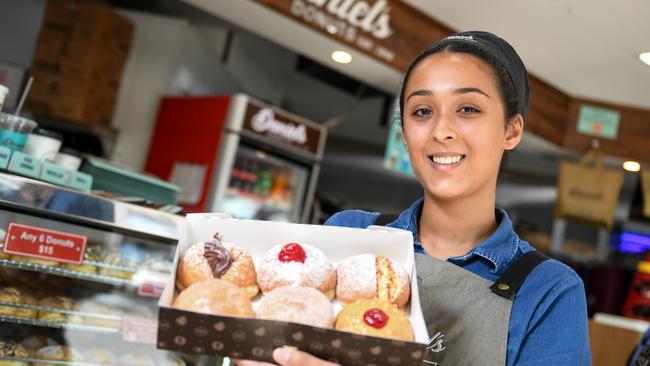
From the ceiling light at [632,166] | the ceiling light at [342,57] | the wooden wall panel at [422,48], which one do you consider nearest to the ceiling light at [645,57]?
the wooden wall panel at [422,48]

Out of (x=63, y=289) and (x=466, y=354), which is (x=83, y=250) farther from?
(x=466, y=354)

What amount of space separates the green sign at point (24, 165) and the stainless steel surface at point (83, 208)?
126mm

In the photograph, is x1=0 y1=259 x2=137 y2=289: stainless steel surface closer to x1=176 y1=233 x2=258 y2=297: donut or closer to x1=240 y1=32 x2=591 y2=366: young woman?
x1=176 y1=233 x2=258 y2=297: donut

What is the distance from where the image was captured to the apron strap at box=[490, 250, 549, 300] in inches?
51.1

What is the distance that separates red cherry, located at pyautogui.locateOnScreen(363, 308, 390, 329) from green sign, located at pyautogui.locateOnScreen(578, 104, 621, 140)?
5.01 m

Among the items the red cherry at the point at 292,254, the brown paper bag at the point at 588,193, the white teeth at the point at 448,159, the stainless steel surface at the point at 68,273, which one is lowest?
the stainless steel surface at the point at 68,273

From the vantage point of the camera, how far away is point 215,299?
3.40 feet

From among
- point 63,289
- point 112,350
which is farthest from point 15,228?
point 112,350

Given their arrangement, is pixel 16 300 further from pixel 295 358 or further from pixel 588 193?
pixel 588 193

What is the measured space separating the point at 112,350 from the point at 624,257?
342 inches

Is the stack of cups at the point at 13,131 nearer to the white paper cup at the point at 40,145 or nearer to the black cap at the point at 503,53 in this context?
the white paper cup at the point at 40,145

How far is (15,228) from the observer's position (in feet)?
6.71

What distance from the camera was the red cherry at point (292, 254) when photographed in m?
1.18

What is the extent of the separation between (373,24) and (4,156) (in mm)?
2904
